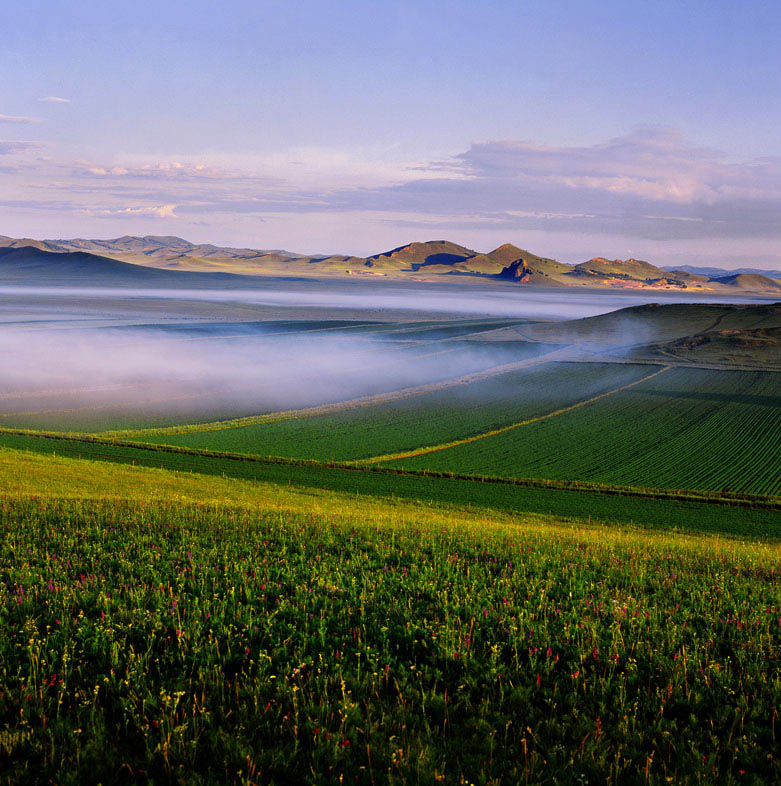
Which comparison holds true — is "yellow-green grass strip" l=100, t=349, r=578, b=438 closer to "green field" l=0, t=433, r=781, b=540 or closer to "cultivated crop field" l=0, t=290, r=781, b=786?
"green field" l=0, t=433, r=781, b=540

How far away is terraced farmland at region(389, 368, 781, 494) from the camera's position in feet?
154

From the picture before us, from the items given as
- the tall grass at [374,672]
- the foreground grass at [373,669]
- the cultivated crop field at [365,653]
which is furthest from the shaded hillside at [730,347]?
the tall grass at [374,672]

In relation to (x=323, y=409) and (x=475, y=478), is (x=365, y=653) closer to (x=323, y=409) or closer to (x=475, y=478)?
(x=475, y=478)

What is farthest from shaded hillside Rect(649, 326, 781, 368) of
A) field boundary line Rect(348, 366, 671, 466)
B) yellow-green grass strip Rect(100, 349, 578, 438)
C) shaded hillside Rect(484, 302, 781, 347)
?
field boundary line Rect(348, 366, 671, 466)

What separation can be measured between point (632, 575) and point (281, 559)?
6061 millimetres

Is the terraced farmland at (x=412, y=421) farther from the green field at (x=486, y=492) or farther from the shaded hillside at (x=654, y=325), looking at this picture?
the shaded hillside at (x=654, y=325)

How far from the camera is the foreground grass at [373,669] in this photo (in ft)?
15.9

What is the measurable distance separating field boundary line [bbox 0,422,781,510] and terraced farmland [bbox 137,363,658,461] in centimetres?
280

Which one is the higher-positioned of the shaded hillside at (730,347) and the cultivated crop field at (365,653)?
the shaded hillside at (730,347)

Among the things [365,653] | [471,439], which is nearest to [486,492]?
[471,439]

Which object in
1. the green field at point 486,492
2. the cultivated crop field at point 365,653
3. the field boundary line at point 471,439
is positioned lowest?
the green field at point 486,492

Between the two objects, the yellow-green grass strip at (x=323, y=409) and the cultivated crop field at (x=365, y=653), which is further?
the yellow-green grass strip at (x=323, y=409)

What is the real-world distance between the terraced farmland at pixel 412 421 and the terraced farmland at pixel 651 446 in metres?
4.94

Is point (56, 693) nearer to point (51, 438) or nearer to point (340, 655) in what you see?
point (340, 655)
